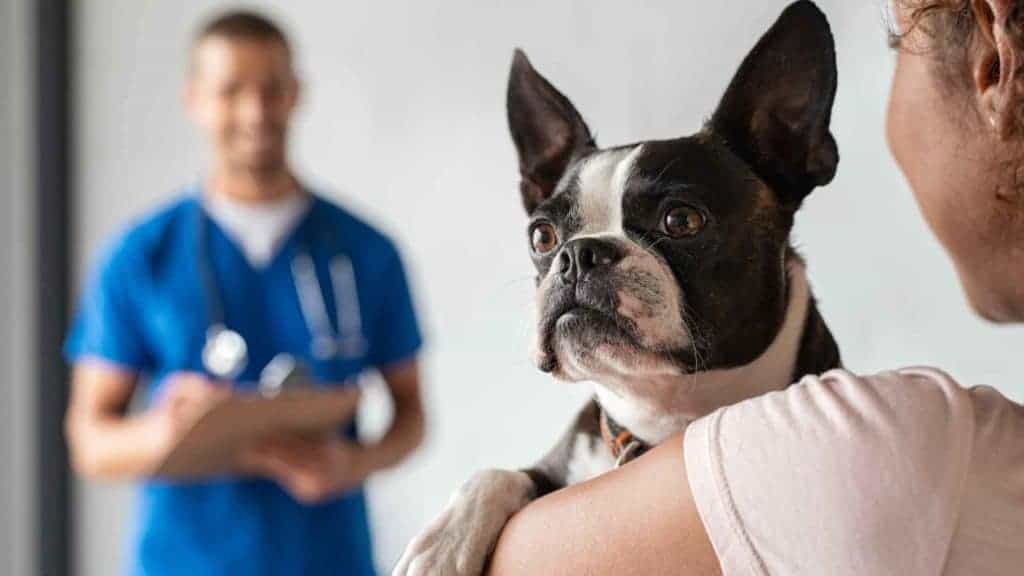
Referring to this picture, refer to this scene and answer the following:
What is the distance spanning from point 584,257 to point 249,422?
42.3 inches

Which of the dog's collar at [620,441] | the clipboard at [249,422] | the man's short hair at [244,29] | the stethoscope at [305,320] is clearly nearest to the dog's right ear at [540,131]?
the dog's collar at [620,441]

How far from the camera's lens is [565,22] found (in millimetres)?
701

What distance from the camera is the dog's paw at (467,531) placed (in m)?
0.65

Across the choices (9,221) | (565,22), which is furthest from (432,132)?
(9,221)

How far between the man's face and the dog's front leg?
119 cm

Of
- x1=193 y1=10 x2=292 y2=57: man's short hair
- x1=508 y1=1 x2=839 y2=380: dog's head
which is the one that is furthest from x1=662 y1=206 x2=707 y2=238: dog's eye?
x1=193 y1=10 x2=292 y2=57: man's short hair

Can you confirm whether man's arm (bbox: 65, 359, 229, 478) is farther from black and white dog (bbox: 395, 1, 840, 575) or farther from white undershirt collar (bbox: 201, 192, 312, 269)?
black and white dog (bbox: 395, 1, 840, 575)

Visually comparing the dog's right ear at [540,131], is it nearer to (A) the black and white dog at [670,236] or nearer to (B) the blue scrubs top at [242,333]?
(A) the black and white dog at [670,236]

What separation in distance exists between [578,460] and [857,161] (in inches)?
9.9

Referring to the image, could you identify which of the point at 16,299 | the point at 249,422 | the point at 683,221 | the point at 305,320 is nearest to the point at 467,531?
the point at 683,221

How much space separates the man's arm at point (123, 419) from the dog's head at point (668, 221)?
1.05 meters

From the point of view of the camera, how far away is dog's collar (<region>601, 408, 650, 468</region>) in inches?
28.2

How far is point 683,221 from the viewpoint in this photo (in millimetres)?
628

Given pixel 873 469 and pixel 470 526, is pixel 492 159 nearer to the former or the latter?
pixel 470 526
